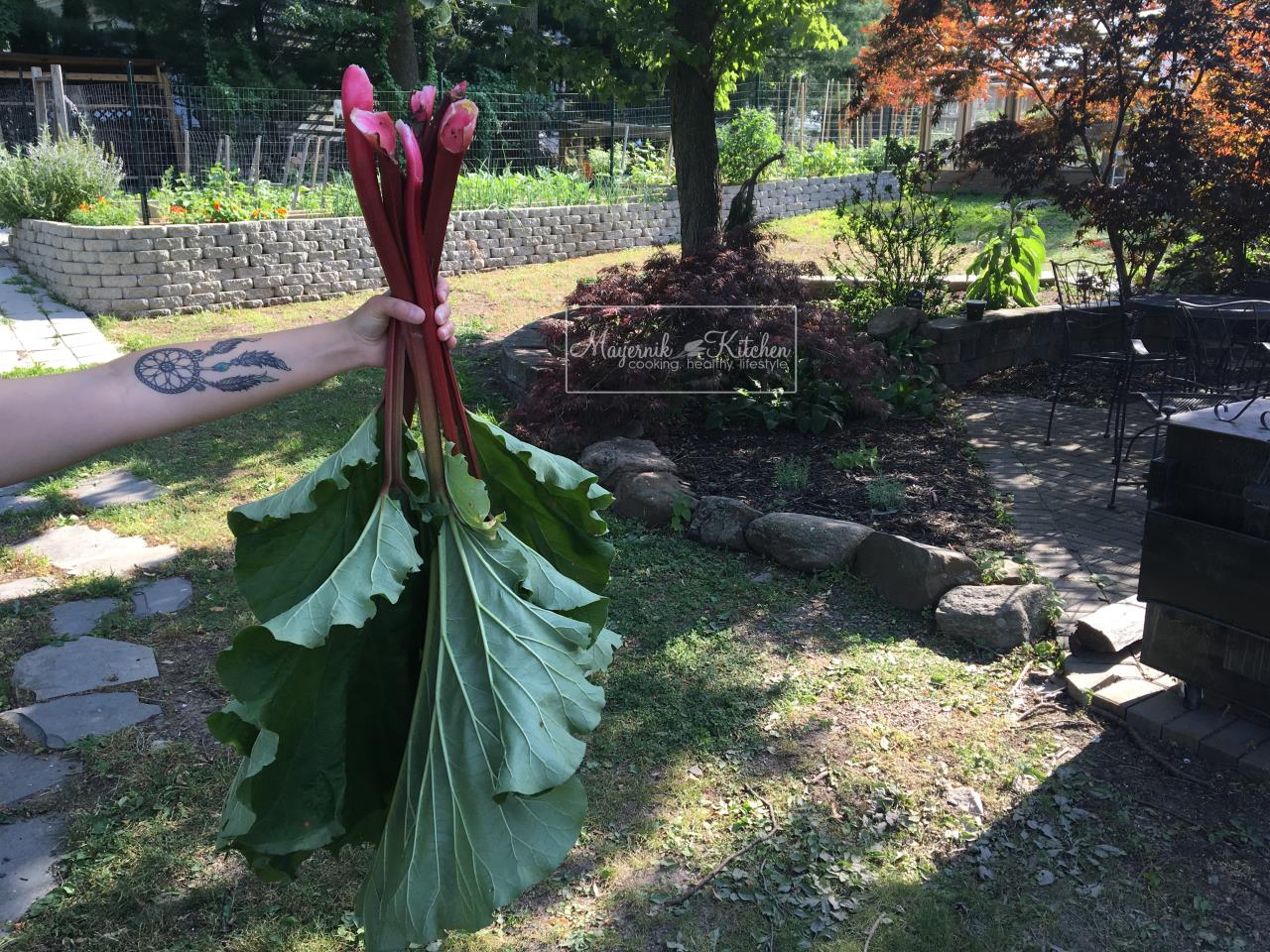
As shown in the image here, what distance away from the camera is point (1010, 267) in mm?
8672

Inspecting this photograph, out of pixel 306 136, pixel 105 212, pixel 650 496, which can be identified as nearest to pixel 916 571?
pixel 650 496

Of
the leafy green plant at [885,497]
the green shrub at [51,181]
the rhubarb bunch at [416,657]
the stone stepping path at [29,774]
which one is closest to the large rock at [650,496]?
the leafy green plant at [885,497]

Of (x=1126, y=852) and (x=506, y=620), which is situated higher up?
(x=506, y=620)

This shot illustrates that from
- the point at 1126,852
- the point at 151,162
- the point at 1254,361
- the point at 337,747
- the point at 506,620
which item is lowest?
the point at 1126,852

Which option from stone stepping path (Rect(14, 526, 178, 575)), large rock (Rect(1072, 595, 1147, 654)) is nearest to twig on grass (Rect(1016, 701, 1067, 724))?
large rock (Rect(1072, 595, 1147, 654))

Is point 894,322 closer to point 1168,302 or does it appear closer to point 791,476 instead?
point 1168,302

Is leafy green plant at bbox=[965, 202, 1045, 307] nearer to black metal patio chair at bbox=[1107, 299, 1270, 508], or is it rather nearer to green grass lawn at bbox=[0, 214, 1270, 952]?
black metal patio chair at bbox=[1107, 299, 1270, 508]

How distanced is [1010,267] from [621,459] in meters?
4.98

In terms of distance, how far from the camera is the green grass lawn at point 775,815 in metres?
2.52

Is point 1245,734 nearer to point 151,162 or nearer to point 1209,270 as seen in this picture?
point 1209,270

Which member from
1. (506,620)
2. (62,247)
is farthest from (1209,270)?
(62,247)

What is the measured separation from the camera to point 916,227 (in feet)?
27.3

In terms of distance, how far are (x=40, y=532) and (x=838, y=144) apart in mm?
18178

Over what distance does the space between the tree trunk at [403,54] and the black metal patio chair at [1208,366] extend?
1375cm
